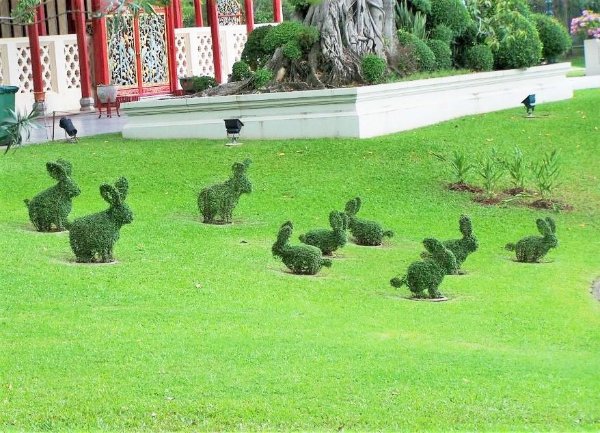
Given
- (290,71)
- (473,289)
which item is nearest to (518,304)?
(473,289)

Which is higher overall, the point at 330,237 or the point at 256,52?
the point at 256,52

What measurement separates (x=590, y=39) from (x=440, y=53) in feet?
48.3

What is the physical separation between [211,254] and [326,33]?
7.82 m

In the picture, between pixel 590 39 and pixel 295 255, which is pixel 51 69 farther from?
pixel 590 39

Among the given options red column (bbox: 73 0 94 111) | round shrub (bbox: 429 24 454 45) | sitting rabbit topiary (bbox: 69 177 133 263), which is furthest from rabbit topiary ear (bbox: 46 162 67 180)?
red column (bbox: 73 0 94 111)

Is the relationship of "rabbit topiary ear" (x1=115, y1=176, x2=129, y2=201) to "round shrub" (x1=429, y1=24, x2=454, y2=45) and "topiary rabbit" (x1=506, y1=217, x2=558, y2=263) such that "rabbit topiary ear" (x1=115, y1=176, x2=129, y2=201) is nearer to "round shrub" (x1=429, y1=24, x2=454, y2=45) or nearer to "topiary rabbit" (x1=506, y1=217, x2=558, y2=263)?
"topiary rabbit" (x1=506, y1=217, x2=558, y2=263)

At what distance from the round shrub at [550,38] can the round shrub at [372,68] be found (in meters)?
6.30

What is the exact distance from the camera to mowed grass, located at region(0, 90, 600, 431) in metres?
6.91

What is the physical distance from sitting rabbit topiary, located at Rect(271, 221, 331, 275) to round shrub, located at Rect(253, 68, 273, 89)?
7.61m

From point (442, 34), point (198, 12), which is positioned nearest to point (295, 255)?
point (442, 34)

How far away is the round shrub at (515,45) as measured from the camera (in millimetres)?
20703

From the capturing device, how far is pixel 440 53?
1978 cm

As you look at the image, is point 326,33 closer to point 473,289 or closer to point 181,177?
point 181,177

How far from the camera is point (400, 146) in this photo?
16312 millimetres
